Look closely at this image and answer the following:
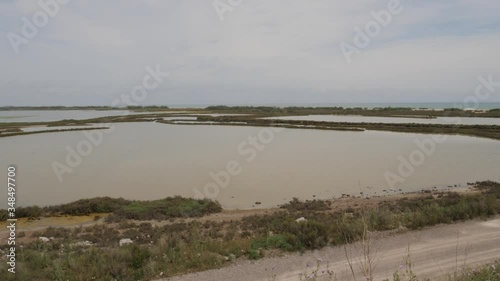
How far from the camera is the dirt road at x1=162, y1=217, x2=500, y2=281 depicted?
6.88 m

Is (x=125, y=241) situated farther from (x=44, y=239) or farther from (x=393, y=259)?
(x=393, y=259)

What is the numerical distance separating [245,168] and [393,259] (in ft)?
50.4

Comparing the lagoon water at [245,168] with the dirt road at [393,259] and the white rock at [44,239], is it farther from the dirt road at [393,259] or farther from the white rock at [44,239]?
the dirt road at [393,259]

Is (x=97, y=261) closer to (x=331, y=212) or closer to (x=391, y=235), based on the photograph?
(x=391, y=235)

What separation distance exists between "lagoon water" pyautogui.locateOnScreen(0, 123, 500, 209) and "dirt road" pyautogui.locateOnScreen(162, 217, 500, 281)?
7.28 meters

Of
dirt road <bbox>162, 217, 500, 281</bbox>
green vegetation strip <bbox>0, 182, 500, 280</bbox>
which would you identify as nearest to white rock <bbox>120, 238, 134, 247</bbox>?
green vegetation strip <bbox>0, 182, 500, 280</bbox>

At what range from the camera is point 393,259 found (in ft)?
24.4

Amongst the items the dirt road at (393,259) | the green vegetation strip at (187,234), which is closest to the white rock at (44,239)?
the green vegetation strip at (187,234)

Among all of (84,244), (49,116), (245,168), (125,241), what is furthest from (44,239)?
(49,116)

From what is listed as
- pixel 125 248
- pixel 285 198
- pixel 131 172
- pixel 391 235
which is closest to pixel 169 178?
pixel 131 172

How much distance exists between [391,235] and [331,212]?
13.1 feet

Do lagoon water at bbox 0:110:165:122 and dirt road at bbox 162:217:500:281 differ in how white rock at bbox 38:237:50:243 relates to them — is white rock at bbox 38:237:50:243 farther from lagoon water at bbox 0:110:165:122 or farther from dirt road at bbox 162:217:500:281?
lagoon water at bbox 0:110:165:122

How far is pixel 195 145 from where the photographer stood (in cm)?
3259

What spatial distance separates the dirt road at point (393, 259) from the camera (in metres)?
6.88
